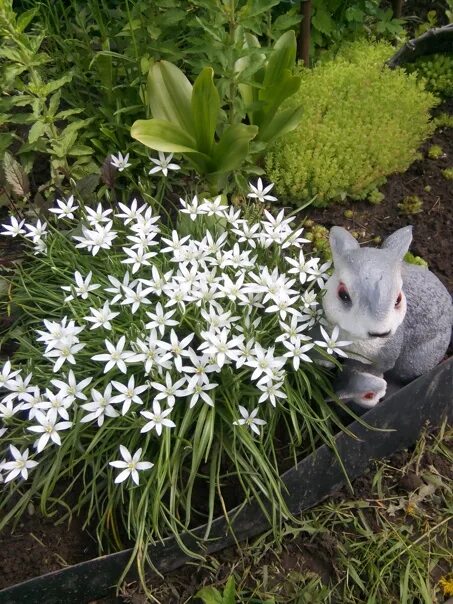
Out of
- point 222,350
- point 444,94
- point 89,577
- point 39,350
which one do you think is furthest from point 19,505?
point 444,94

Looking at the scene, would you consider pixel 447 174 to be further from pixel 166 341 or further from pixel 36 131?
pixel 36 131

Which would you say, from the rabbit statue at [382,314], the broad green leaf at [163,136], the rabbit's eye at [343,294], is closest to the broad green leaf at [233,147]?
the broad green leaf at [163,136]

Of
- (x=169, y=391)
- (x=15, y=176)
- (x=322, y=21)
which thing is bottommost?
(x=169, y=391)

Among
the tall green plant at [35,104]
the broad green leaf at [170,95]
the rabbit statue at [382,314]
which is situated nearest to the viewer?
the rabbit statue at [382,314]

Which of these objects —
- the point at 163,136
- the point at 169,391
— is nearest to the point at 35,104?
the point at 163,136

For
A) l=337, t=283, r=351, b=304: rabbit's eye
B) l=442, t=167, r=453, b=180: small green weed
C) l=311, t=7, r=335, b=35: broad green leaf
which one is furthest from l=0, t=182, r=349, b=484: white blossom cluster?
l=311, t=7, r=335, b=35: broad green leaf

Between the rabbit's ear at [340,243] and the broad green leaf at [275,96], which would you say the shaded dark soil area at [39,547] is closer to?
the rabbit's ear at [340,243]
